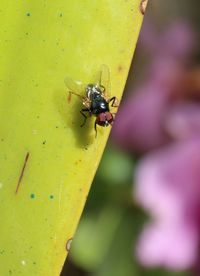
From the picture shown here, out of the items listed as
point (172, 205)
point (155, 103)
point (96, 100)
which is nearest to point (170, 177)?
point (172, 205)

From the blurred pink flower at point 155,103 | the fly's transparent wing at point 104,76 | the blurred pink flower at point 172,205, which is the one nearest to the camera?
the fly's transparent wing at point 104,76

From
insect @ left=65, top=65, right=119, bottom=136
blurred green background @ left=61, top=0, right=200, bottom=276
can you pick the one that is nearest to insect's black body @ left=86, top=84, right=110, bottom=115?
insect @ left=65, top=65, right=119, bottom=136

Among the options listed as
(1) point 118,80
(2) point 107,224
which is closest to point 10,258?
(1) point 118,80

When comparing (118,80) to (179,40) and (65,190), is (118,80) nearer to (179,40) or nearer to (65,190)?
(65,190)

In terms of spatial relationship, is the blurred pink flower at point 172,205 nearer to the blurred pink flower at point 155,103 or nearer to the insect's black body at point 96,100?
the blurred pink flower at point 155,103

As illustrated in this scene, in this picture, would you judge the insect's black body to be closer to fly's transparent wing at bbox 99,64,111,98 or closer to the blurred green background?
fly's transparent wing at bbox 99,64,111,98

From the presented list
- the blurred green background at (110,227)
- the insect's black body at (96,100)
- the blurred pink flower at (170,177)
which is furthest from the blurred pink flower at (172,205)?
the insect's black body at (96,100)

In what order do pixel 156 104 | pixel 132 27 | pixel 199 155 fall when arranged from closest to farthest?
pixel 132 27, pixel 199 155, pixel 156 104
